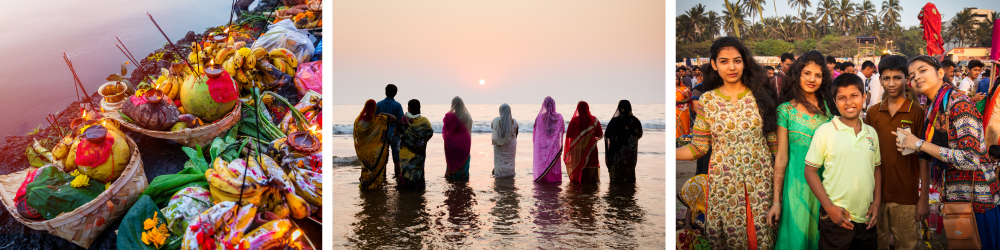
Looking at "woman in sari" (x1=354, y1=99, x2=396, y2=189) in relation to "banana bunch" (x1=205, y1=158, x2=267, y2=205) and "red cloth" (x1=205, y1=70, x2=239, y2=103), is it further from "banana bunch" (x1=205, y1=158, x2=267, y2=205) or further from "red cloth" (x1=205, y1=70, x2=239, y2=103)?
"banana bunch" (x1=205, y1=158, x2=267, y2=205)

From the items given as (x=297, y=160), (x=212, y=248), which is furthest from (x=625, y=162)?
(x=212, y=248)

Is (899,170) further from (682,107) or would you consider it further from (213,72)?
(213,72)

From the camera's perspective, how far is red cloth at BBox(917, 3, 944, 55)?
2582 mm

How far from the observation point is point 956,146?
241 cm

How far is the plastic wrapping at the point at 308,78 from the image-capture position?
9.75ft

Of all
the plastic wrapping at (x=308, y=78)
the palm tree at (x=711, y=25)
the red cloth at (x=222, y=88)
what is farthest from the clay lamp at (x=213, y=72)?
the palm tree at (x=711, y=25)

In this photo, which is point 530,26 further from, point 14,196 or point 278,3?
point 14,196

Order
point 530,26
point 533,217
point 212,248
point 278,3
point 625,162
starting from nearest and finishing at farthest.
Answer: point 212,248, point 278,3, point 533,217, point 625,162, point 530,26

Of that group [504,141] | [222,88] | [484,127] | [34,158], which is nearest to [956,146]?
[222,88]

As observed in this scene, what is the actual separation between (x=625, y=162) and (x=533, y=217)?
5.09 ft

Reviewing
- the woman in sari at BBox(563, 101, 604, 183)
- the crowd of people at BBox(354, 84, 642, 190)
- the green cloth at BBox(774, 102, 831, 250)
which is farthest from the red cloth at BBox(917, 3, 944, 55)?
the woman in sari at BBox(563, 101, 604, 183)

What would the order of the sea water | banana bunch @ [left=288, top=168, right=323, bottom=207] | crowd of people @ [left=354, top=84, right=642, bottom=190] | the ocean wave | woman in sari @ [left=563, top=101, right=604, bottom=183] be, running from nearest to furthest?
banana bunch @ [left=288, top=168, right=323, bottom=207] → the sea water → crowd of people @ [left=354, top=84, right=642, bottom=190] → woman in sari @ [left=563, top=101, right=604, bottom=183] → the ocean wave

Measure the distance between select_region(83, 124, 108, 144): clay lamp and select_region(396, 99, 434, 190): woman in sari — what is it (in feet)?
8.91

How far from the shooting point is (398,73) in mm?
7414
